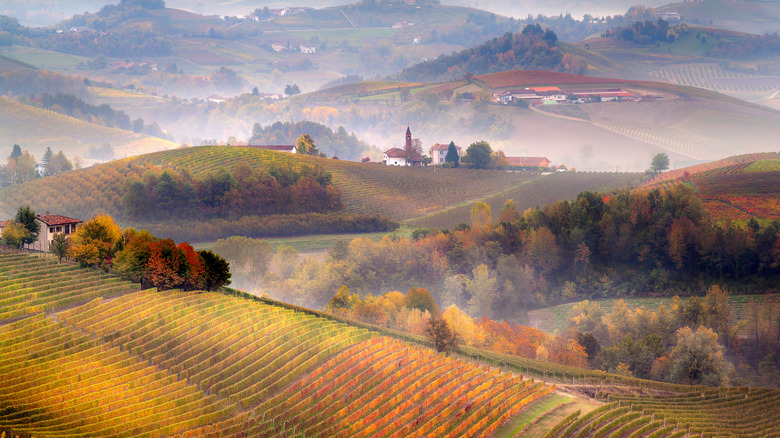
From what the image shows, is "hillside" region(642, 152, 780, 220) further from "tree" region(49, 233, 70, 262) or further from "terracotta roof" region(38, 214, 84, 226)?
"terracotta roof" region(38, 214, 84, 226)

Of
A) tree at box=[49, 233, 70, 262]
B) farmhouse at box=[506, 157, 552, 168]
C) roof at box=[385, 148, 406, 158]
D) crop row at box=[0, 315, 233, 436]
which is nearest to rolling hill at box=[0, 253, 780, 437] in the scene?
crop row at box=[0, 315, 233, 436]

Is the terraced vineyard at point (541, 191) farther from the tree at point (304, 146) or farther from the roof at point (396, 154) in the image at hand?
the tree at point (304, 146)

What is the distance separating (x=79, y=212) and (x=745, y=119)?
533ft

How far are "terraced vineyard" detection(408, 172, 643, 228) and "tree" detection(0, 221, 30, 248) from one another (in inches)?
2169

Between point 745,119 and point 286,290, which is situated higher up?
point 745,119

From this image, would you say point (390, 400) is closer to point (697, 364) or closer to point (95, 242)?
point (697, 364)

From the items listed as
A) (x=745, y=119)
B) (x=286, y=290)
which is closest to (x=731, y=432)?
(x=286, y=290)

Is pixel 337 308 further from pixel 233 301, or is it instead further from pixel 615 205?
pixel 615 205

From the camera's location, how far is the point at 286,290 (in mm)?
77562

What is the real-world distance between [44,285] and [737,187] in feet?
273

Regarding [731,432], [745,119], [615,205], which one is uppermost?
[745,119]

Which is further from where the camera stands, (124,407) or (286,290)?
(286,290)

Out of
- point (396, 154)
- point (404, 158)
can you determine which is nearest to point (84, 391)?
point (404, 158)

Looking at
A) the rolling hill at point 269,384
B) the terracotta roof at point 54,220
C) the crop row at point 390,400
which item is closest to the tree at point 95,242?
the rolling hill at point 269,384
